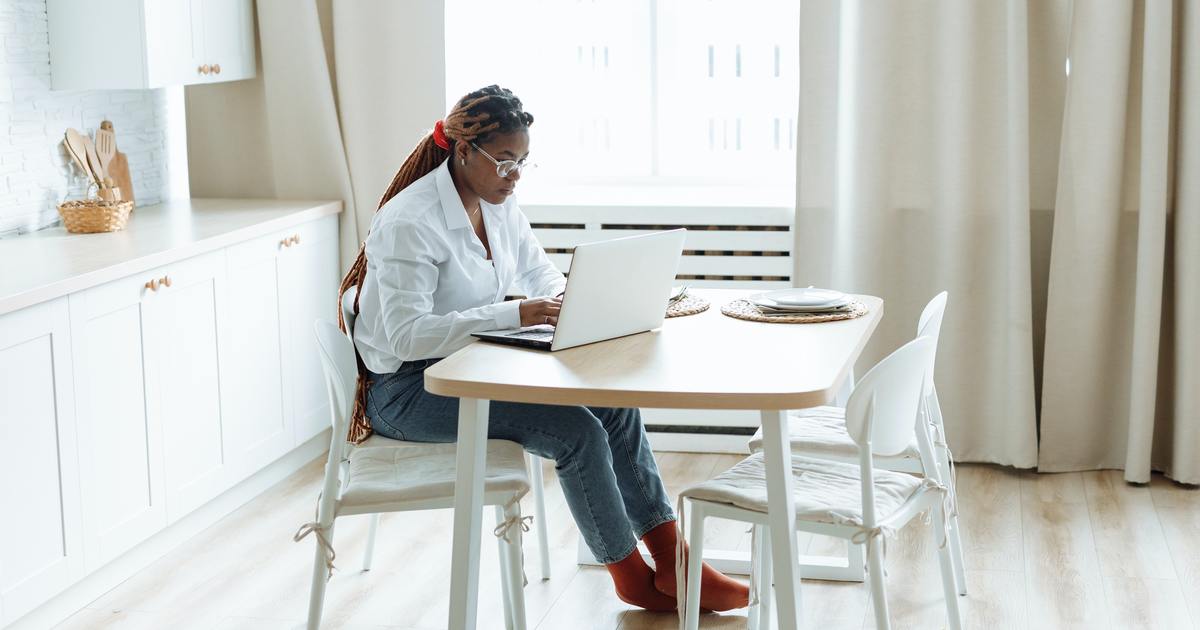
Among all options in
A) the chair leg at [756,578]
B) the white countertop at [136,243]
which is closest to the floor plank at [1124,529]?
the chair leg at [756,578]

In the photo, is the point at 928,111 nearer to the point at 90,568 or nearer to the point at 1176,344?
the point at 1176,344

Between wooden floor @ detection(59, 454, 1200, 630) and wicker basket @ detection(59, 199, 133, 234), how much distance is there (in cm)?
85

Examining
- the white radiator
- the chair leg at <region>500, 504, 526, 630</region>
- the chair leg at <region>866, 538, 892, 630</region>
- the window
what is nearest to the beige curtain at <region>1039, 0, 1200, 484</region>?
the white radiator

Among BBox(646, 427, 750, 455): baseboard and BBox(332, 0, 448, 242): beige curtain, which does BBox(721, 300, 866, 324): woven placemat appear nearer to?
BBox(646, 427, 750, 455): baseboard

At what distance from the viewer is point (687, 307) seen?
270cm

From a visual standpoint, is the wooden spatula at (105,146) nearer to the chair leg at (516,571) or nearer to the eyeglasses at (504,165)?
the eyeglasses at (504,165)

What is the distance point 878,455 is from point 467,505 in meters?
0.79

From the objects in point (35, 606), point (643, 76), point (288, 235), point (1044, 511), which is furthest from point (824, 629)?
point (643, 76)

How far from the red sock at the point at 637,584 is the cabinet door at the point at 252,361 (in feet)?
4.12

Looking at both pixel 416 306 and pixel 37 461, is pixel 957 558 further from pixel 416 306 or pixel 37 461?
pixel 37 461

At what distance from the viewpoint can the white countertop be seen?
2707 millimetres

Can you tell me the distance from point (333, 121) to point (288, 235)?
1.71 feet

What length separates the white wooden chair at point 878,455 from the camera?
251cm

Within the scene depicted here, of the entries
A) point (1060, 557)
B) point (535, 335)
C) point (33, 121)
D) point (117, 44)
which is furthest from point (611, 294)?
point (33, 121)
